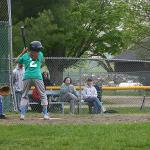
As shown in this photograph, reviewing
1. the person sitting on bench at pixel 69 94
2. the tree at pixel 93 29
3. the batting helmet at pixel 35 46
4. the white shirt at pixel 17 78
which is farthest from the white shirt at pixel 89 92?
the tree at pixel 93 29

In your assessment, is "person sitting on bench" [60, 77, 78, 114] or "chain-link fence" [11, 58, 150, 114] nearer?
"person sitting on bench" [60, 77, 78, 114]

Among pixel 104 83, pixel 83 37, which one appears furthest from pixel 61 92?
pixel 83 37

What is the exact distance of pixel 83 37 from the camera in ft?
101

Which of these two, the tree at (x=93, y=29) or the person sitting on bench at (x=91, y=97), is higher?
the tree at (x=93, y=29)

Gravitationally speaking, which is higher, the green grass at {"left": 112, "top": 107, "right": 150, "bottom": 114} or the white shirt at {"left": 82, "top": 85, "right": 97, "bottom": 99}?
the white shirt at {"left": 82, "top": 85, "right": 97, "bottom": 99}

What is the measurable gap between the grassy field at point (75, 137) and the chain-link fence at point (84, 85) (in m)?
6.15

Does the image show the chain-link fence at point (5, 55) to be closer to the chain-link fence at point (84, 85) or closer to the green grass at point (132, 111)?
the chain-link fence at point (84, 85)

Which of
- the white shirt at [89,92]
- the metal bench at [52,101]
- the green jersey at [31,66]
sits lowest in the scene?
the metal bench at [52,101]

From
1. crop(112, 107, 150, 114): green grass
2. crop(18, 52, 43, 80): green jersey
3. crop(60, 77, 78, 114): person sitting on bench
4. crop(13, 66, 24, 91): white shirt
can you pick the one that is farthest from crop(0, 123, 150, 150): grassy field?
crop(112, 107, 150, 114): green grass

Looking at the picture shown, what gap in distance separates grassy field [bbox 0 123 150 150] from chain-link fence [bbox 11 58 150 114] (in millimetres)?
6148

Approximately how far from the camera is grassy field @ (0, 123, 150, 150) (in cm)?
812

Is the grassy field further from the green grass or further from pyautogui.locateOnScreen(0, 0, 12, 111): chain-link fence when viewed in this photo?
the green grass

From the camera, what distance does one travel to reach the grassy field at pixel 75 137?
26.6 feet

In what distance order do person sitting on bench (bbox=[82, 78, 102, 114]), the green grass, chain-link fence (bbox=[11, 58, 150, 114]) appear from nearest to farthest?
person sitting on bench (bbox=[82, 78, 102, 114]), chain-link fence (bbox=[11, 58, 150, 114]), the green grass
